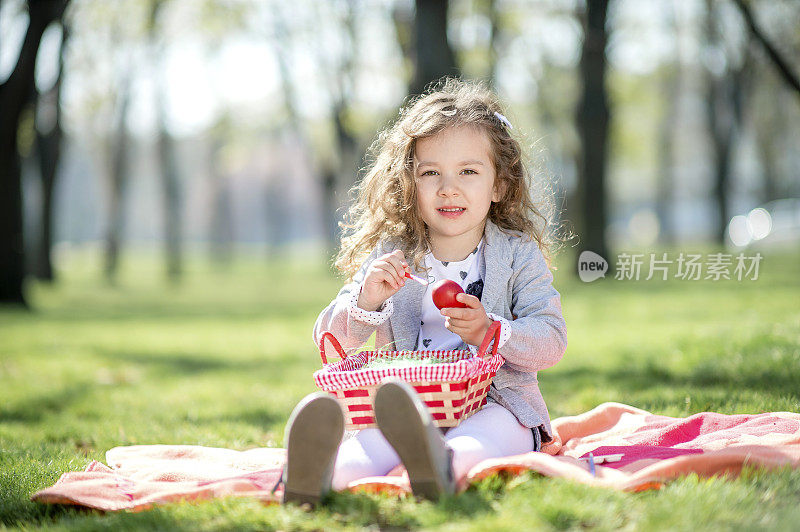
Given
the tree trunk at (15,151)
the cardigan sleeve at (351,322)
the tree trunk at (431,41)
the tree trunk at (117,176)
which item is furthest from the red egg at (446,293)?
the tree trunk at (117,176)

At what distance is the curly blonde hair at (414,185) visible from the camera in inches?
130

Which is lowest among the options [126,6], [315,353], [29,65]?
[315,353]

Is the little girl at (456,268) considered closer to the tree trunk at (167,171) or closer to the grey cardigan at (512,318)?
the grey cardigan at (512,318)

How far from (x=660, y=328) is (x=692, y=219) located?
182 feet

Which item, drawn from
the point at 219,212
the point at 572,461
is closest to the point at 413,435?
the point at 572,461

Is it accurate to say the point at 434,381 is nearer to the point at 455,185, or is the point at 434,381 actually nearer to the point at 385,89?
the point at 455,185

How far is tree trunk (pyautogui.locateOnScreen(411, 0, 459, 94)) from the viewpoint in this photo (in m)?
9.87

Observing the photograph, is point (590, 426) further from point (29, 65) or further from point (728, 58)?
point (728, 58)

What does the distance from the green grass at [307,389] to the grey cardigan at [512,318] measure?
0.54 m

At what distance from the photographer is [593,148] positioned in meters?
13.4

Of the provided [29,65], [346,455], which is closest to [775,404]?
[346,455]

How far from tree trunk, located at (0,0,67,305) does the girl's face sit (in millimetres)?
10040

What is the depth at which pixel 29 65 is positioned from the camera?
11484mm

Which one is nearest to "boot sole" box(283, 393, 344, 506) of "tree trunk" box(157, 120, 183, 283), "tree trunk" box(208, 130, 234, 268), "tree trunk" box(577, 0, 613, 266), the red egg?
the red egg
